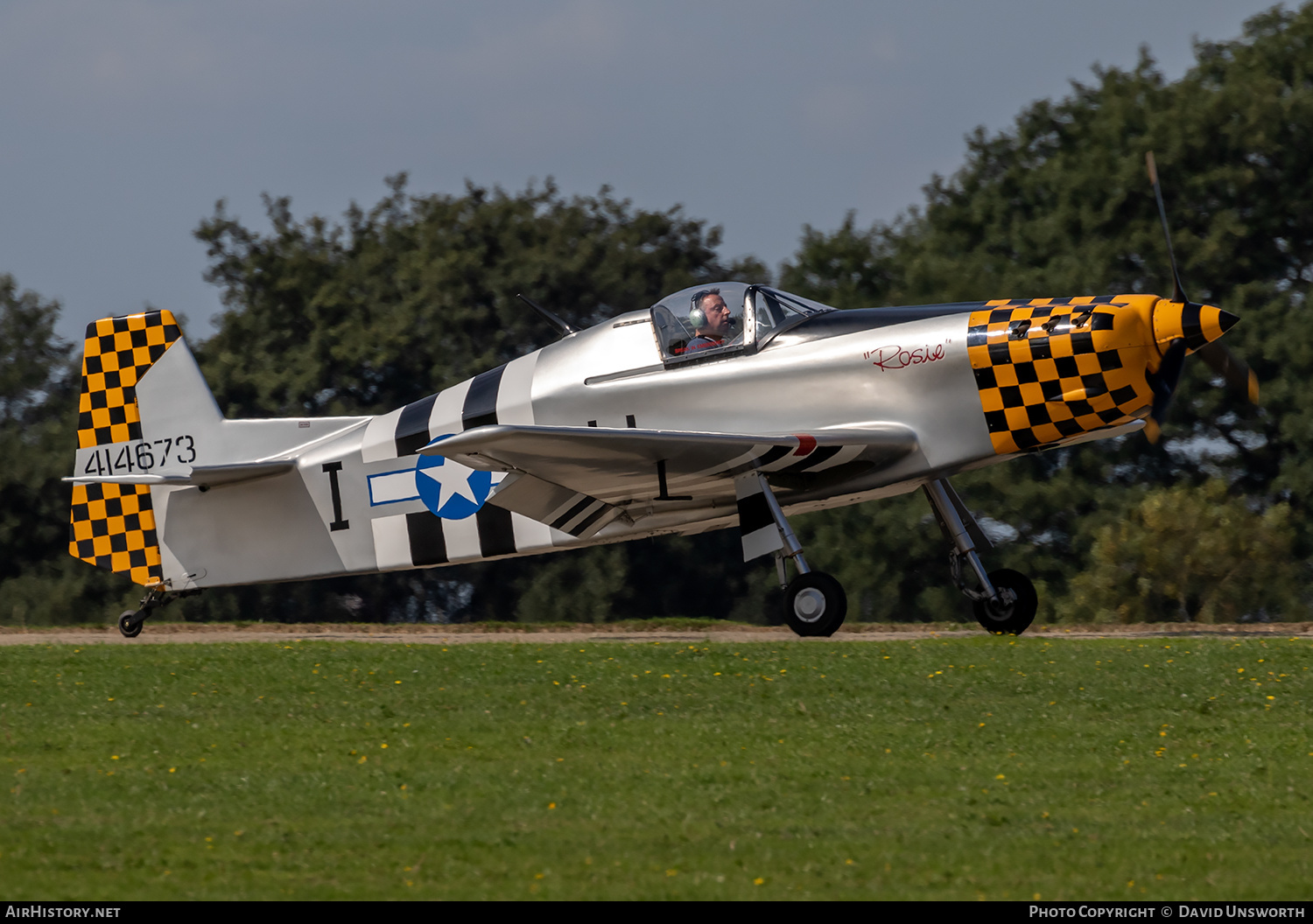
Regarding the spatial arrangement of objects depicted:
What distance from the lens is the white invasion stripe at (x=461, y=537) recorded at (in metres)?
14.7

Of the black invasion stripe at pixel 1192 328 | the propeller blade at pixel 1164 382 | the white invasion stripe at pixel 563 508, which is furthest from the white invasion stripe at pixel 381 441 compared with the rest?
the black invasion stripe at pixel 1192 328

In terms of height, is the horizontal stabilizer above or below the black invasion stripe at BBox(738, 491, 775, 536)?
above

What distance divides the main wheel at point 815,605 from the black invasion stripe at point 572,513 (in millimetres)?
2254

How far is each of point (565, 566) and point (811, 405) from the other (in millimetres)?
19439

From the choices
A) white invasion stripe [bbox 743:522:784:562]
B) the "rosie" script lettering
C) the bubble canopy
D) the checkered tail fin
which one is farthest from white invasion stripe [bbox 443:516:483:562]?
the "rosie" script lettering

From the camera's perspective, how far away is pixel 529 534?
47.8 feet

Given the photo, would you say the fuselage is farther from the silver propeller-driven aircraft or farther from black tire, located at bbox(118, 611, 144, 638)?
black tire, located at bbox(118, 611, 144, 638)

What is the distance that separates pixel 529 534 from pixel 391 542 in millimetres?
1554

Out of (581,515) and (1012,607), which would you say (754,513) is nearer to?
(581,515)

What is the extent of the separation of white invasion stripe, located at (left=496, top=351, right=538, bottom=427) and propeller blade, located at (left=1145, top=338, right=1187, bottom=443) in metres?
5.72

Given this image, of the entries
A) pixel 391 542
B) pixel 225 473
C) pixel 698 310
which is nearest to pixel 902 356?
pixel 698 310

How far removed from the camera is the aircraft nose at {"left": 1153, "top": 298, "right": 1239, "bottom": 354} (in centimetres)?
1195

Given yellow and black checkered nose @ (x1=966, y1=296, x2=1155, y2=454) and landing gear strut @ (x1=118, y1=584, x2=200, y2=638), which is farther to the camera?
landing gear strut @ (x1=118, y1=584, x2=200, y2=638)

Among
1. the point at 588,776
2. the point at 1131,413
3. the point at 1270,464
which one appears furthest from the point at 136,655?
the point at 1270,464
